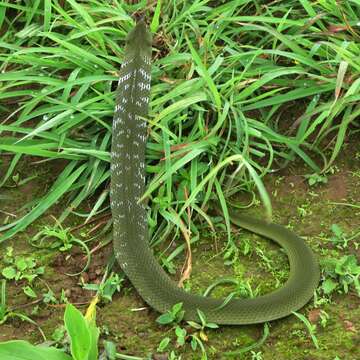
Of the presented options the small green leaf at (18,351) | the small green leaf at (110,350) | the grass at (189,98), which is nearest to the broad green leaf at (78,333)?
the small green leaf at (18,351)

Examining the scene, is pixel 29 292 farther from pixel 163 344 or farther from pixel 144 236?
pixel 163 344

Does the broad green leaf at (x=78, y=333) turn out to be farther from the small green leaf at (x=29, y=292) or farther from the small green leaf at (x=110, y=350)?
the small green leaf at (x=29, y=292)

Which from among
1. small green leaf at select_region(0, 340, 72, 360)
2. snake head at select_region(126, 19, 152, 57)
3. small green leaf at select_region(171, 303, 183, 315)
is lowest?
small green leaf at select_region(171, 303, 183, 315)

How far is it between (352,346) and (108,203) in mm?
1376

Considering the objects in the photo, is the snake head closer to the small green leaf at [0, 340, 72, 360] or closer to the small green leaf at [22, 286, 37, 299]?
the small green leaf at [22, 286, 37, 299]

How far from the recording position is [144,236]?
3.12 metres

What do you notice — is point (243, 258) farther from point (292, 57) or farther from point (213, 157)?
point (292, 57)

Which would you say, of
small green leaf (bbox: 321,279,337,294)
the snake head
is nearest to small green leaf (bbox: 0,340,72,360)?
small green leaf (bbox: 321,279,337,294)

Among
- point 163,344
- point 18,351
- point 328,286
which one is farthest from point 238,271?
point 18,351

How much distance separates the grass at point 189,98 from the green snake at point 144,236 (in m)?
0.10

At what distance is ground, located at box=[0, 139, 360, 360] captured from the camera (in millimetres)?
2787

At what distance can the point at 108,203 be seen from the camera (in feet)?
11.2

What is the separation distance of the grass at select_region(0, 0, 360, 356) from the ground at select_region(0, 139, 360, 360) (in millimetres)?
76

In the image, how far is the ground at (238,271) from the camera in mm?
2787
